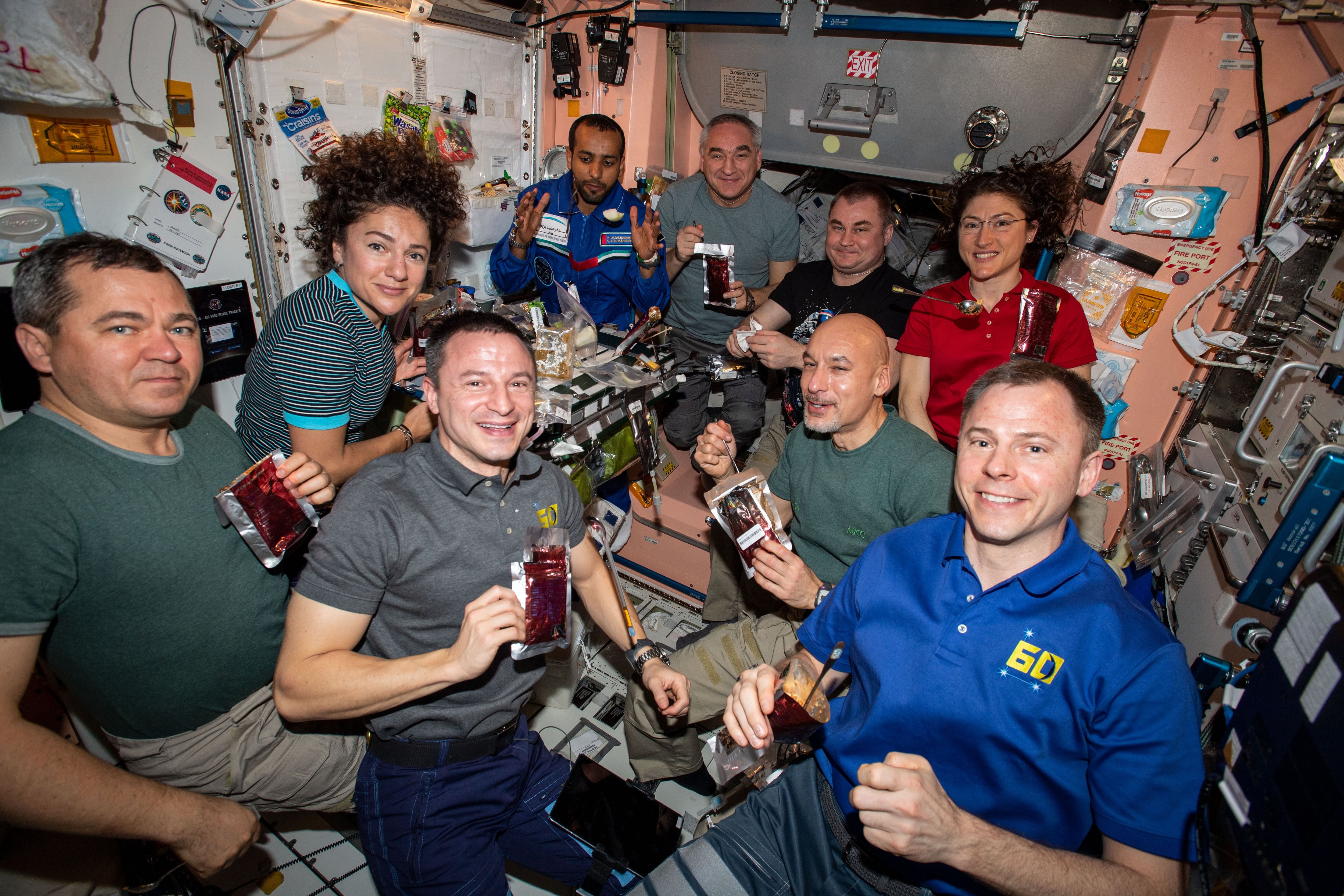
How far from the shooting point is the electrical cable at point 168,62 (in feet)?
7.48

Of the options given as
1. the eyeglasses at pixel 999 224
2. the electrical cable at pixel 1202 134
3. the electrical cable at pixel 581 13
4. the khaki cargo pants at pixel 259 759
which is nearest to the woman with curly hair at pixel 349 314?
the khaki cargo pants at pixel 259 759

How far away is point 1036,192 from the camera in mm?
2887

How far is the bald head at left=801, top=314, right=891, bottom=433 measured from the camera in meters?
2.38

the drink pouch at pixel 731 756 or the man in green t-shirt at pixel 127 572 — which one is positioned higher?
the man in green t-shirt at pixel 127 572

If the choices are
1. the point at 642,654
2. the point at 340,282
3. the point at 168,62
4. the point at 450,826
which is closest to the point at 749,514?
the point at 642,654

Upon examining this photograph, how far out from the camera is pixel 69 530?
4.88 feet

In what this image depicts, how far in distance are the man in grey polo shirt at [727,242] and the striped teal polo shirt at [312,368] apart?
2032 millimetres

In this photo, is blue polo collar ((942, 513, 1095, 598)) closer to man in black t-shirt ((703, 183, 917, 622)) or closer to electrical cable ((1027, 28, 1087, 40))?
man in black t-shirt ((703, 183, 917, 622))

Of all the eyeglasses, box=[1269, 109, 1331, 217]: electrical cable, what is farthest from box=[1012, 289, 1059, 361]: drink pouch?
box=[1269, 109, 1331, 217]: electrical cable

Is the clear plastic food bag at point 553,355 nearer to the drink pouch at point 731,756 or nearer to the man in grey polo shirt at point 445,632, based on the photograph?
the man in grey polo shirt at point 445,632

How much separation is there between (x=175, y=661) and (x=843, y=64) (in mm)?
4375

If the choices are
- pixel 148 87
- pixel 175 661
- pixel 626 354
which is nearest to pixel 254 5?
pixel 148 87

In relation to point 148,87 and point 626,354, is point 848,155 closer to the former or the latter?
point 626,354

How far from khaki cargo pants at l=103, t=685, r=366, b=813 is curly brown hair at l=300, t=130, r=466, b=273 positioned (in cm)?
172
